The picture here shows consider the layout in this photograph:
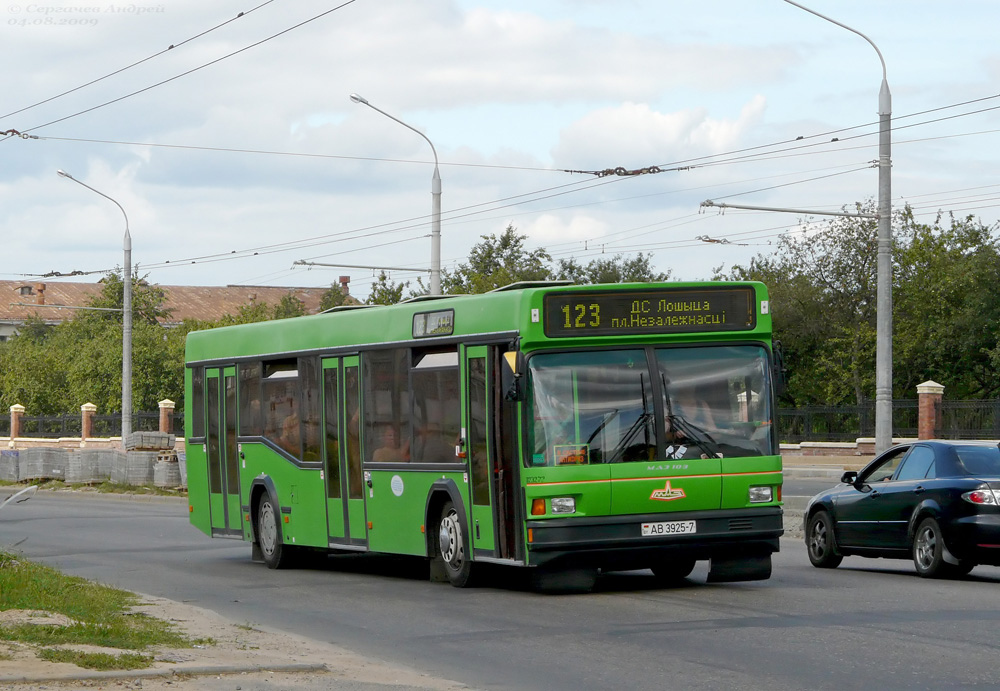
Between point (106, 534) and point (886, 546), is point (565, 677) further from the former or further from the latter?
point (106, 534)

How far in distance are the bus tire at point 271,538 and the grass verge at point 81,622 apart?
143 inches

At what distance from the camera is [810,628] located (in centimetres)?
1073

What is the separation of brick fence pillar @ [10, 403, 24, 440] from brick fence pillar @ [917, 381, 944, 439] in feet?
138

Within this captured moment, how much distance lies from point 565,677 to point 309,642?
240 centimetres

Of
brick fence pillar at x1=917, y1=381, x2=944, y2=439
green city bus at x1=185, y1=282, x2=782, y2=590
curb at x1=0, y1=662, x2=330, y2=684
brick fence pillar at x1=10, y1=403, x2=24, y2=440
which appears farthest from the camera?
brick fence pillar at x1=10, y1=403, x2=24, y2=440

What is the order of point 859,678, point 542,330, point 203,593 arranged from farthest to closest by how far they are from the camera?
1. point 203,593
2. point 542,330
3. point 859,678

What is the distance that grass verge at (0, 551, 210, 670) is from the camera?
8945mm

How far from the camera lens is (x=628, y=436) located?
42.7 feet

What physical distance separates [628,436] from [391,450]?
2956 millimetres

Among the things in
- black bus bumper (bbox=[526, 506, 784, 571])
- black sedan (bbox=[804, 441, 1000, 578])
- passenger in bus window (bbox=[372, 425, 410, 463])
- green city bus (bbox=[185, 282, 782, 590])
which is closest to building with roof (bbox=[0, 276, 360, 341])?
black sedan (bbox=[804, 441, 1000, 578])

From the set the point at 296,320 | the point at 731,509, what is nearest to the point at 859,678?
the point at 731,509

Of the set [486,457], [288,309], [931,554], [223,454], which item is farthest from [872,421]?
[288,309]

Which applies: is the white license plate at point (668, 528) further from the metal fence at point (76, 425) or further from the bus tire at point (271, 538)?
the metal fence at point (76, 425)

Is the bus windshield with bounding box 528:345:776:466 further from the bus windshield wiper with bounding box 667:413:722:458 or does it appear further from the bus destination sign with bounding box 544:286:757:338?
the bus destination sign with bounding box 544:286:757:338
